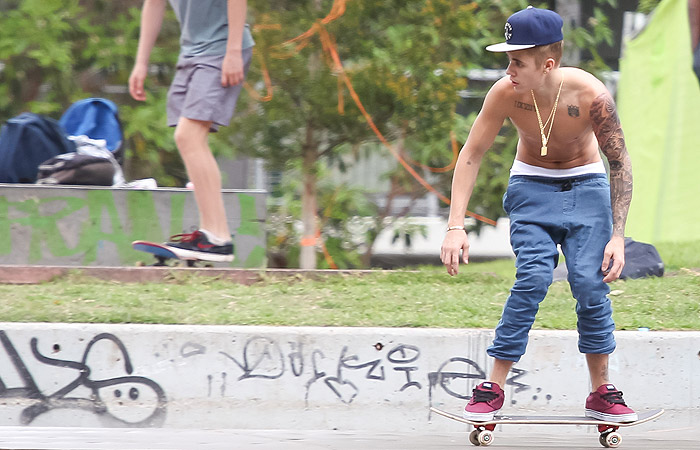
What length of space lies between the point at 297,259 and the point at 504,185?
2.05m

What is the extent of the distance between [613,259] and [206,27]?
344cm

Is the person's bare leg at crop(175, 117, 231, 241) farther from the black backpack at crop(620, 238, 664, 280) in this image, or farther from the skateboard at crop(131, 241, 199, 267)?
the black backpack at crop(620, 238, 664, 280)

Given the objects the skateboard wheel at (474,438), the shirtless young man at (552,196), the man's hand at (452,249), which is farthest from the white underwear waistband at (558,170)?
the skateboard wheel at (474,438)

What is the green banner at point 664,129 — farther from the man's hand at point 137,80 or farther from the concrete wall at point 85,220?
the man's hand at point 137,80

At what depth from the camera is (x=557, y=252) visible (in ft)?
13.6

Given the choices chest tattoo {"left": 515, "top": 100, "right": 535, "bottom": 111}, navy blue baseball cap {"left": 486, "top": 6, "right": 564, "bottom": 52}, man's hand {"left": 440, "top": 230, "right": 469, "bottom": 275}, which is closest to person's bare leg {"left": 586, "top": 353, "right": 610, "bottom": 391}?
man's hand {"left": 440, "top": 230, "right": 469, "bottom": 275}

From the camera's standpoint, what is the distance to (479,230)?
32.2 feet

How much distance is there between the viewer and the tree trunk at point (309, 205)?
8422 millimetres

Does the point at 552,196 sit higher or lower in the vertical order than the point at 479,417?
higher

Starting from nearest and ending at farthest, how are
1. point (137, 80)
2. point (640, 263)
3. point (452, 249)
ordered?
point (452, 249), point (640, 263), point (137, 80)

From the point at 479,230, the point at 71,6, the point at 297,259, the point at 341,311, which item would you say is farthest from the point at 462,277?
the point at 71,6

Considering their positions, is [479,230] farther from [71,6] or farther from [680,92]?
[71,6]

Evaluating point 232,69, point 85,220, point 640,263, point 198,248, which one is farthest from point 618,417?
point 85,220

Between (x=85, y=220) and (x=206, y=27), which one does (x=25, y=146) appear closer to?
(x=85, y=220)
